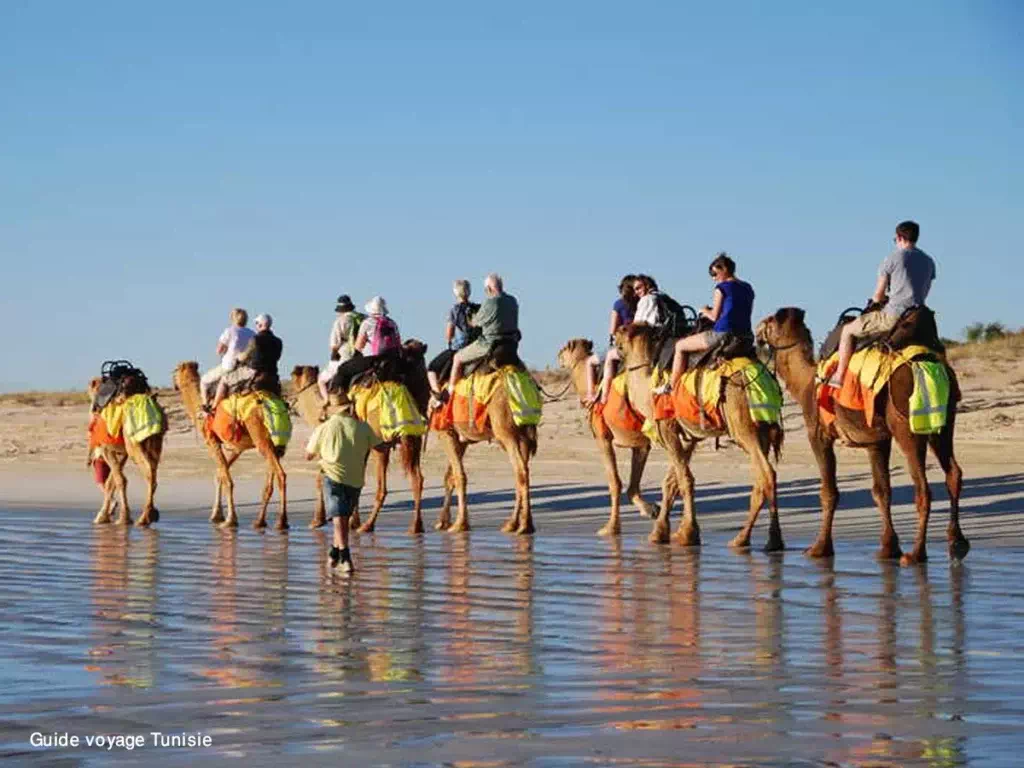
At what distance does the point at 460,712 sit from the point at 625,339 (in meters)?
13.2

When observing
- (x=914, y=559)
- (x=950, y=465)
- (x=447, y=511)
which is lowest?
(x=914, y=559)

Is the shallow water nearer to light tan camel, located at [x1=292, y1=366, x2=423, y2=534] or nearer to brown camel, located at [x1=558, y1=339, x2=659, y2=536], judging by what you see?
brown camel, located at [x1=558, y1=339, x2=659, y2=536]

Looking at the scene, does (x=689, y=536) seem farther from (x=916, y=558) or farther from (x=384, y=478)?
(x=384, y=478)

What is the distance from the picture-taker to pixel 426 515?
1069 inches

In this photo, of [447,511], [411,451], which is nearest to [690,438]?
[411,451]

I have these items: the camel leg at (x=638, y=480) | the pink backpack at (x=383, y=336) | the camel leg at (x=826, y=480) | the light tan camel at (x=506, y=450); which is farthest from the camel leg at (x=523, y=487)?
the camel leg at (x=826, y=480)

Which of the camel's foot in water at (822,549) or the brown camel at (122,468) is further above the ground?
the brown camel at (122,468)

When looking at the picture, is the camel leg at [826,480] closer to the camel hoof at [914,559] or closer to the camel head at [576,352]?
the camel hoof at [914,559]

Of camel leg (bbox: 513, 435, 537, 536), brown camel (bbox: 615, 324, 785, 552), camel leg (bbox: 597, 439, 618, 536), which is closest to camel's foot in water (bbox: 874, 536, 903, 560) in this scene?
brown camel (bbox: 615, 324, 785, 552)

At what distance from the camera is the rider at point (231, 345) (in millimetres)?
25812

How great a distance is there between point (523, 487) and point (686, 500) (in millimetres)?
2834

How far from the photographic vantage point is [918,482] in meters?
17.7

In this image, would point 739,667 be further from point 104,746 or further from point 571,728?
point 104,746

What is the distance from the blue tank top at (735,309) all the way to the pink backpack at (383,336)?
5.32m
